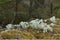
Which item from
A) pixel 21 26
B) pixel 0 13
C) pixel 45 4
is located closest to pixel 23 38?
pixel 21 26

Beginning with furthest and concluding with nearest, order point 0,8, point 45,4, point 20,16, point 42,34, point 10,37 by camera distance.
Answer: point 45,4 → point 0,8 → point 20,16 → point 42,34 → point 10,37

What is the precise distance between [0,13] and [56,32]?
3.27 meters

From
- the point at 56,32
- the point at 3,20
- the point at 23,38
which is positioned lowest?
the point at 23,38

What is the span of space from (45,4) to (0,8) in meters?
2.40

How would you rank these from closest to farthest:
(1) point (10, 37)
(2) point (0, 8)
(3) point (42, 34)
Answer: (1) point (10, 37) → (3) point (42, 34) → (2) point (0, 8)

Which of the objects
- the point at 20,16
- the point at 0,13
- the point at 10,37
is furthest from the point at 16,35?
the point at 0,13

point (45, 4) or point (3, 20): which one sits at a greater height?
point (45, 4)

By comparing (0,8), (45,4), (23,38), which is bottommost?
(23,38)

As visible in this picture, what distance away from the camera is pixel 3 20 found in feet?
19.0

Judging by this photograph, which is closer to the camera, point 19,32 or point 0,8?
point 19,32

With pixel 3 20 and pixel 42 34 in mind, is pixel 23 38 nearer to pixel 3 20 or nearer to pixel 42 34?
pixel 42 34

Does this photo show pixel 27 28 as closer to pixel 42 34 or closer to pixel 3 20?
pixel 42 34

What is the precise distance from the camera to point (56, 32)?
3.11m

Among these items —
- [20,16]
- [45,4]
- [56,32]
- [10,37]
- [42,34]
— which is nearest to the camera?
[10,37]
